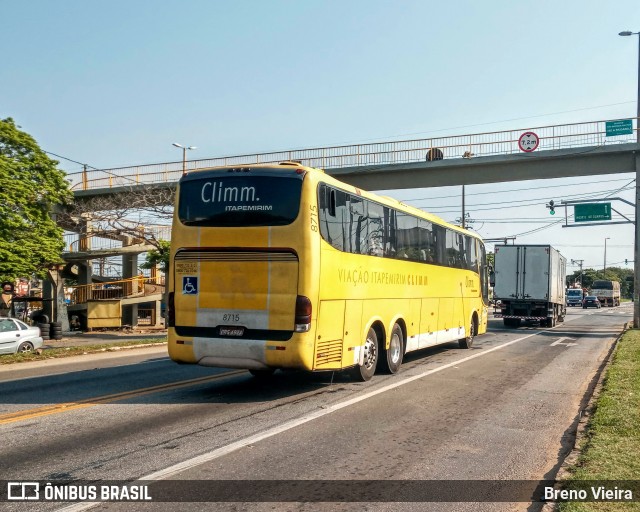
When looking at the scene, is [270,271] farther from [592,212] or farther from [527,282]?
[592,212]

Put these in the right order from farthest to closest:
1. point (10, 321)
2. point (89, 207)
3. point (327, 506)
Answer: point (89, 207) < point (10, 321) < point (327, 506)

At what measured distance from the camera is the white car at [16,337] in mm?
19641

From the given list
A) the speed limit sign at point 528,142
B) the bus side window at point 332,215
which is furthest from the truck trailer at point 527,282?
the bus side window at point 332,215

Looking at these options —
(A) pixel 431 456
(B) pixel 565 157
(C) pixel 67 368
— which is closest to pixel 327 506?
(A) pixel 431 456

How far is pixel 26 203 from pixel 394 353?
1624cm

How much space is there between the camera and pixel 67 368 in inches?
562

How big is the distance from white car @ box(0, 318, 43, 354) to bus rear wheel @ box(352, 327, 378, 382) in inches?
517

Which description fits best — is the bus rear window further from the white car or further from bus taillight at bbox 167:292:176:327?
the white car

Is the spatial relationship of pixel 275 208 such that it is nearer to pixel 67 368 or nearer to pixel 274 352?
pixel 274 352

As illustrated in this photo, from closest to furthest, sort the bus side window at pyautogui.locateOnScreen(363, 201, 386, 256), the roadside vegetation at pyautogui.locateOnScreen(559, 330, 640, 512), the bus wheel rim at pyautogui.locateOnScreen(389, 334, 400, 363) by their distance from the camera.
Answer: the roadside vegetation at pyautogui.locateOnScreen(559, 330, 640, 512), the bus side window at pyautogui.locateOnScreen(363, 201, 386, 256), the bus wheel rim at pyautogui.locateOnScreen(389, 334, 400, 363)

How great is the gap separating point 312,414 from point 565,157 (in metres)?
23.0

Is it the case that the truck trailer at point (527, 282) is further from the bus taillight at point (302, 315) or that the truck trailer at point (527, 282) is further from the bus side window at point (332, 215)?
the bus taillight at point (302, 315)

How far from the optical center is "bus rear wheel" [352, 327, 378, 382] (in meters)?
11.3

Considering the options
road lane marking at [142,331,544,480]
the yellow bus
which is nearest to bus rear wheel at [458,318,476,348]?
road lane marking at [142,331,544,480]
